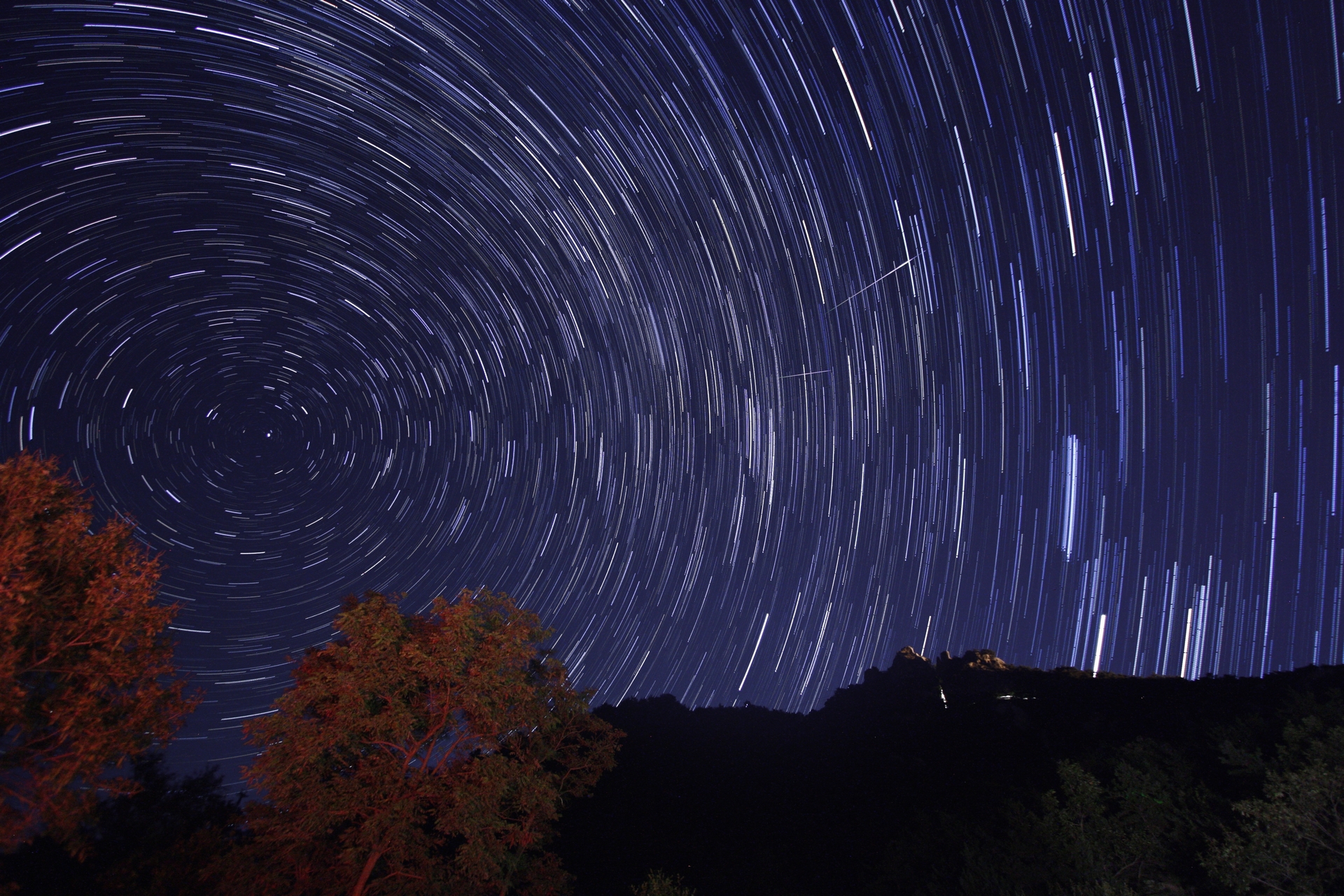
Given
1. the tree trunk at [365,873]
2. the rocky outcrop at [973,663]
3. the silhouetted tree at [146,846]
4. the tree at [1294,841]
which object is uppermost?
the rocky outcrop at [973,663]

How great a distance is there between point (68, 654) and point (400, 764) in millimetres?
6659

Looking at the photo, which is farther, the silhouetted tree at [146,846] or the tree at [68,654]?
the silhouetted tree at [146,846]

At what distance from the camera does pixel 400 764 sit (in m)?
12.3

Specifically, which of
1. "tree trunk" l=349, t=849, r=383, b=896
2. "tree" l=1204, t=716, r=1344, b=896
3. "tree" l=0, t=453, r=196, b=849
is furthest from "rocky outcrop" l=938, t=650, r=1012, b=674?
"tree" l=0, t=453, r=196, b=849

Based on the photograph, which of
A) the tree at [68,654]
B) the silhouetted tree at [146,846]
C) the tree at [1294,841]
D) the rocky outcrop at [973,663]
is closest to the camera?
the tree at [68,654]

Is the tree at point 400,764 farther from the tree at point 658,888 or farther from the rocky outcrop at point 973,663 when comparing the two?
the rocky outcrop at point 973,663

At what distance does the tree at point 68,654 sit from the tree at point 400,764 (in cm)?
309

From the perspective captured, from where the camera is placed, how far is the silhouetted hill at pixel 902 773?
2545 centimetres

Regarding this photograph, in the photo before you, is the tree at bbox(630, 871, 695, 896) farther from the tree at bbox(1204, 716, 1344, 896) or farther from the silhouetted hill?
the tree at bbox(1204, 716, 1344, 896)

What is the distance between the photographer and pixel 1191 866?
16.8 metres

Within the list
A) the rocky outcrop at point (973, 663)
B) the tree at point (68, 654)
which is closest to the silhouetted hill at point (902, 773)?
the rocky outcrop at point (973, 663)

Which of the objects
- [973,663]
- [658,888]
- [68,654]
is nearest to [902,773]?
[973,663]

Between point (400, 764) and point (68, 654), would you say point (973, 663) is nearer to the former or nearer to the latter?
point (400, 764)

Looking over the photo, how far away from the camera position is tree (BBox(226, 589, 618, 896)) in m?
11.6
